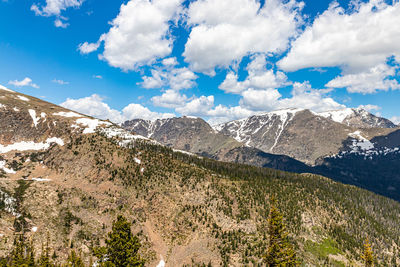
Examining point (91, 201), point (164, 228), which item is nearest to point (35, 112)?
point (91, 201)

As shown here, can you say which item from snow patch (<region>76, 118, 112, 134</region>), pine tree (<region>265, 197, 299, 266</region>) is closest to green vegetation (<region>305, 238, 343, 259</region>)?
pine tree (<region>265, 197, 299, 266</region>)

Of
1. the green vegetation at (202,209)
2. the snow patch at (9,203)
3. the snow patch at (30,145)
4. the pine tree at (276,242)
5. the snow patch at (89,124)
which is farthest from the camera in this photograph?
the snow patch at (89,124)

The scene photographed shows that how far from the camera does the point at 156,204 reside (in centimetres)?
10394

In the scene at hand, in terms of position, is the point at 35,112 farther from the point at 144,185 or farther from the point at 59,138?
the point at 144,185

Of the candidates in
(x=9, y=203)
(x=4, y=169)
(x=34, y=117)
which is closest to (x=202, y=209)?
(x=9, y=203)

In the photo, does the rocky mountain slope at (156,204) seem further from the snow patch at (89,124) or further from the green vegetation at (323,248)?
the snow patch at (89,124)

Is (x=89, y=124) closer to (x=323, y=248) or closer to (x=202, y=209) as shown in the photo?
(x=202, y=209)

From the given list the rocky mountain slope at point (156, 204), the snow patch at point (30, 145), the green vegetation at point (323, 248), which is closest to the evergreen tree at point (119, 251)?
the rocky mountain slope at point (156, 204)

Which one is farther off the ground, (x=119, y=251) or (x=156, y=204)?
(x=119, y=251)

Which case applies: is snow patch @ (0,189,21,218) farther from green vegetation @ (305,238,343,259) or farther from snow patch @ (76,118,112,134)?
green vegetation @ (305,238,343,259)

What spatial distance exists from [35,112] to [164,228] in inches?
5670

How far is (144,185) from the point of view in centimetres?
11188

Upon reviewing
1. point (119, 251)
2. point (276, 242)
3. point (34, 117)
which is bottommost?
point (119, 251)

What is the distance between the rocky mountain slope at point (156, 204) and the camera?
8306cm
